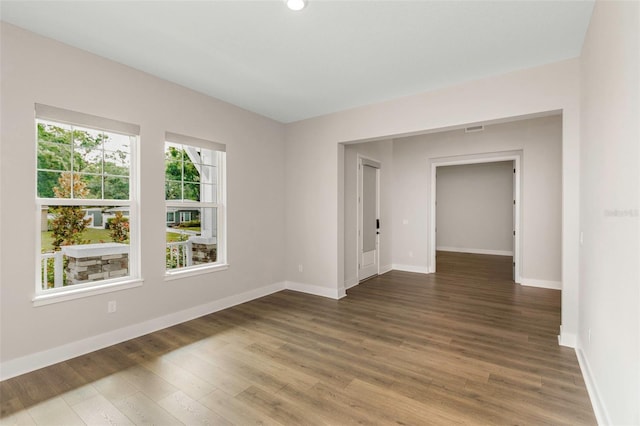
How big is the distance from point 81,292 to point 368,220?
4.53 metres

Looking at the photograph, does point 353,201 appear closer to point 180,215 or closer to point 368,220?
point 368,220

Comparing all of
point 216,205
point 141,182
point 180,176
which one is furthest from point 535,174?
point 141,182

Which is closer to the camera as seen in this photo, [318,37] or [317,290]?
[318,37]

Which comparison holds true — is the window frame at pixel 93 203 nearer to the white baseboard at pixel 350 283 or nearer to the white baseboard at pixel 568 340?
the white baseboard at pixel 350 283

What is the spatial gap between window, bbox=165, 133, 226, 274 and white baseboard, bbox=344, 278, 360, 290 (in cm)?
211

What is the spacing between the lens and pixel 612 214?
1752 mm

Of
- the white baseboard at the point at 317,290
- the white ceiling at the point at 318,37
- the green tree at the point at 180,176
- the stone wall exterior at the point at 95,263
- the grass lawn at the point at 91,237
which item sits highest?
the white ceiling at the point at 318,37

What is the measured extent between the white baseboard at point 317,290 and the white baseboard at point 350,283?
0.36 meters

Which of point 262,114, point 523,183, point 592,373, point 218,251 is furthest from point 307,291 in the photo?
point 523,183

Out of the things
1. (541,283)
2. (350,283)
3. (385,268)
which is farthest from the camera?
(385,268)

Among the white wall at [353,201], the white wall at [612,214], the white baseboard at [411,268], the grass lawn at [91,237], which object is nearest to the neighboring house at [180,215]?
the grass lawn at [91,237]

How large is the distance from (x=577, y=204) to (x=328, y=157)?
3114mm

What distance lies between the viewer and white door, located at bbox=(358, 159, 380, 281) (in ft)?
18.9

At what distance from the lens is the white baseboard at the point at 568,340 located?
9.85ft
